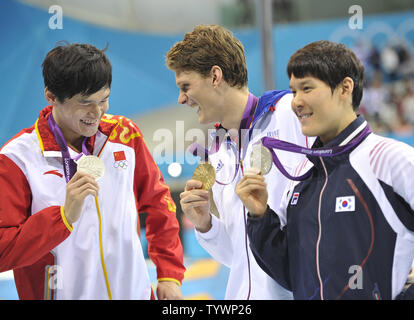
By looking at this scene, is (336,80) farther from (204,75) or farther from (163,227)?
(163,227)

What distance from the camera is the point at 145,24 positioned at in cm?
543

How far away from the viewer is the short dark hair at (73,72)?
6.17 ft

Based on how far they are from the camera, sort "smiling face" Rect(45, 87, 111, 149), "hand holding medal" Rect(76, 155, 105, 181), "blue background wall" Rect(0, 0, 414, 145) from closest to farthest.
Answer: "hand holding medal" Rect(76, 155, 105, 181)
"smiling face" Rect(45, 87, 111, 149)
"blue background wall" Rect(0, 0, 414, 145)

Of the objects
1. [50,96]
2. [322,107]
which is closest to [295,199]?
[322,107]

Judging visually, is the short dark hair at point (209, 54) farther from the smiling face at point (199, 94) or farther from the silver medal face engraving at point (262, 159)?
the silver medal face engraving at point (262, 159)

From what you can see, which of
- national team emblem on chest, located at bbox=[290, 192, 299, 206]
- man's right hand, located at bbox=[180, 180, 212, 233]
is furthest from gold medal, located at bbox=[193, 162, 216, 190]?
national team emblem on chest, located at bbox=[290, 192, 299, 206]

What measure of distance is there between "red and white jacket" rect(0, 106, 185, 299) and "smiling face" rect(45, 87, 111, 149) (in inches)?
3.9

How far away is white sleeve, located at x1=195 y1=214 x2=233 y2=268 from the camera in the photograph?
2028 mm

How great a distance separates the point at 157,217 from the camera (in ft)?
7.05

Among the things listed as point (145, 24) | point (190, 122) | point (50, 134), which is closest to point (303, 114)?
point (50, 134)

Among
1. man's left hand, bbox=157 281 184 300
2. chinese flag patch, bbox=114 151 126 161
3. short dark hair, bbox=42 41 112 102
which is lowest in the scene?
man's left hand, bbox=157 281 184 300

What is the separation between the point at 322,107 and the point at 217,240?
712mm

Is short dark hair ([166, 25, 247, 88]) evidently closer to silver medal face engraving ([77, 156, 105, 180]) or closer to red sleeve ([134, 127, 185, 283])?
red sleeve ([134, 127, 185, 283])

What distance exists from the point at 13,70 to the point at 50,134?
193 centimetres
